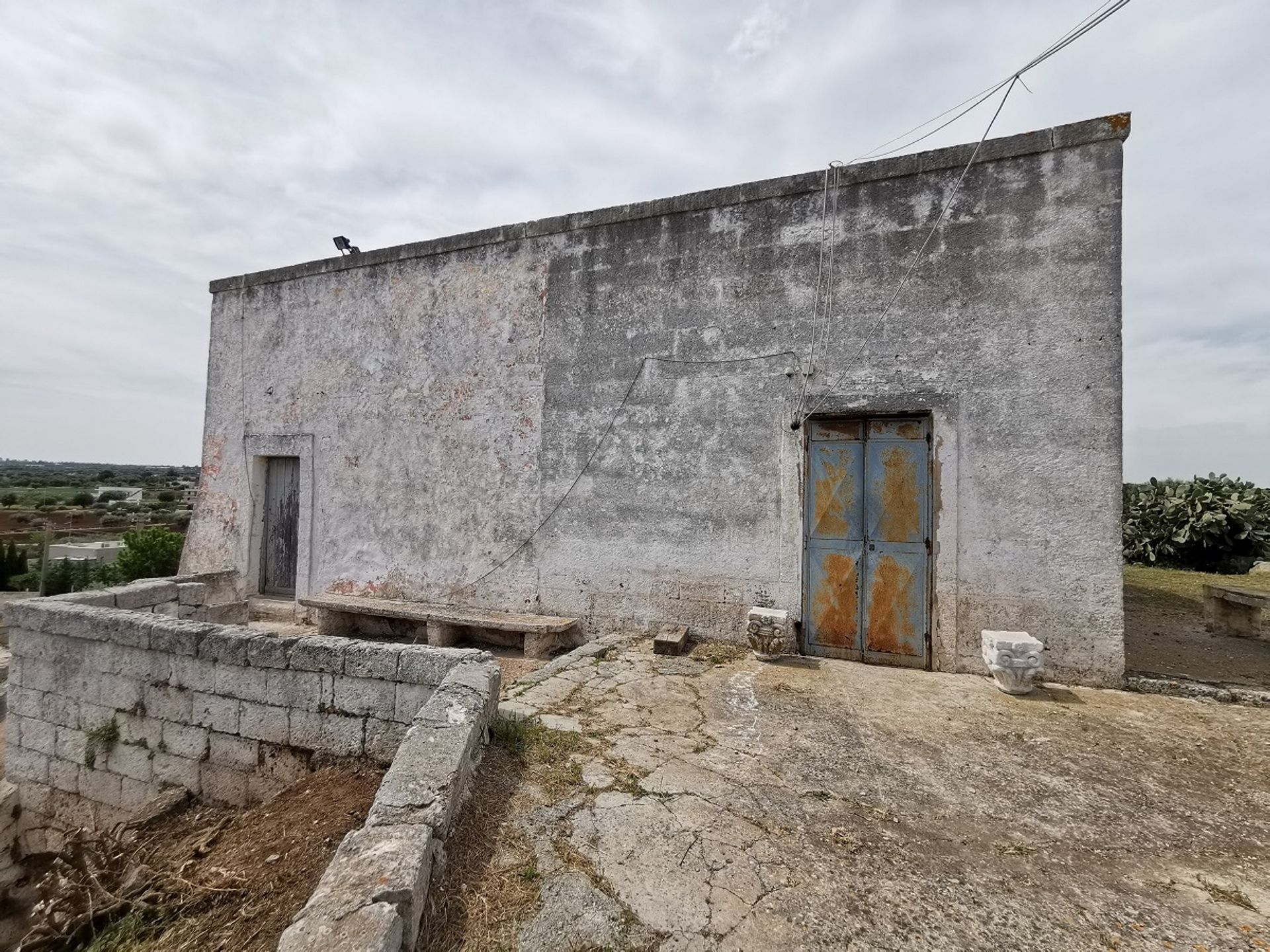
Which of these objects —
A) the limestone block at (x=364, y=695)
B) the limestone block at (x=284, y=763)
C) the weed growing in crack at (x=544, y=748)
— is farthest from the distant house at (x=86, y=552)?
the weed growing in crack at (x=544, y=748)

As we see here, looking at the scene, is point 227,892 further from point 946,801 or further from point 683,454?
point 683,454

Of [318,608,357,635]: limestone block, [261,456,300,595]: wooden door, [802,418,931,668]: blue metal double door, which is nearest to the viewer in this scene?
[802,418,931,668]: blue metal double door

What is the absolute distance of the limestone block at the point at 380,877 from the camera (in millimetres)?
1842

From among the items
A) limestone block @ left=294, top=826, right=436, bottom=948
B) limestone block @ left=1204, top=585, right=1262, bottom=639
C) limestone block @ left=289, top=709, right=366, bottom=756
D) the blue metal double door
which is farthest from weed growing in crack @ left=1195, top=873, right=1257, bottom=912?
limestone block @ left=1204, top=585, right=1262, bottom=639

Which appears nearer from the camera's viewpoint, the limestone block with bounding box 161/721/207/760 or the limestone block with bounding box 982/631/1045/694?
the limestone block with bounding box 161/721/207/760

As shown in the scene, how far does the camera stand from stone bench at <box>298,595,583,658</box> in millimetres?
6105

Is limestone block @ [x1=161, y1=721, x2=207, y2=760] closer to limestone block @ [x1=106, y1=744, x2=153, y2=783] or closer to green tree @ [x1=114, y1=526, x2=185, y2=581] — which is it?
limestone block @ [x1=106, y1=744, x2=153, y2=783]

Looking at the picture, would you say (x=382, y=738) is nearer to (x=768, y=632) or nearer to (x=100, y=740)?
(x=100, y=740)

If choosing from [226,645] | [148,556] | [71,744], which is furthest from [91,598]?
[148,556]

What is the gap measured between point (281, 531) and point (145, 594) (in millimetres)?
2305

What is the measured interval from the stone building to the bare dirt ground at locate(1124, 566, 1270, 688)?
1280mm

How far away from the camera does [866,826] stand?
2674 mm

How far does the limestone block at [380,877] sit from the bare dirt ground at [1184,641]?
568 cm

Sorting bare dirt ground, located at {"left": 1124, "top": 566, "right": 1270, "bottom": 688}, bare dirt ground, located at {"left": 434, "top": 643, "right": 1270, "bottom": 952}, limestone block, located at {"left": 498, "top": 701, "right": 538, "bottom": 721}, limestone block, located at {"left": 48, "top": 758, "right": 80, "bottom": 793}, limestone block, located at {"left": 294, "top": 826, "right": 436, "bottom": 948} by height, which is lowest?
limestone block, located at {"left": 48, "top": 758, "right": 80, "bottom": 793}
